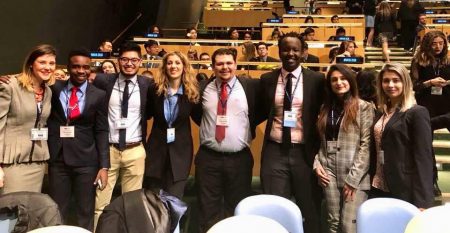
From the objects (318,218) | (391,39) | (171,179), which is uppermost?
(391,39)

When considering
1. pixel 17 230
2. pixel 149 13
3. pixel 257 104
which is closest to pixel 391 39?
pixel 149 13

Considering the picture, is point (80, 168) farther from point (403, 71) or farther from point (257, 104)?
point (403, 71)

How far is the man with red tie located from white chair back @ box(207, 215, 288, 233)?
130 centimetres

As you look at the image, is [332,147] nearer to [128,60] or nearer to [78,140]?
[128,60]

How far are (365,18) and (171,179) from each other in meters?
9.85

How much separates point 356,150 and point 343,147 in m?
0.08

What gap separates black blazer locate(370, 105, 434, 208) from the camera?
2514mm

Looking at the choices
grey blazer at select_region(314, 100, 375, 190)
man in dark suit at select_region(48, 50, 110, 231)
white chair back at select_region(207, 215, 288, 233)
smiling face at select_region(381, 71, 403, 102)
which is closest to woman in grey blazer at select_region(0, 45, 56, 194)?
man in dark suit at select_region(48, 50, 110, 231)

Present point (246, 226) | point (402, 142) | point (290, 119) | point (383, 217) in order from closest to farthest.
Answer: point (246, 226) < point (383, 217) < point (402, 142) < point (290, 119)

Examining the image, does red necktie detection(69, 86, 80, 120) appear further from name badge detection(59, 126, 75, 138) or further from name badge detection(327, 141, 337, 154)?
name badge detection(327, 141, 337, 154)

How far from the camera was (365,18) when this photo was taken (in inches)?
A: 462

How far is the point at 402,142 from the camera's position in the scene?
2.58m

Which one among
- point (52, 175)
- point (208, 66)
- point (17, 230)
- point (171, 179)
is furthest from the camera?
point (208, 66)

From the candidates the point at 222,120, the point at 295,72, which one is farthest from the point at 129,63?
the point at 295,72
